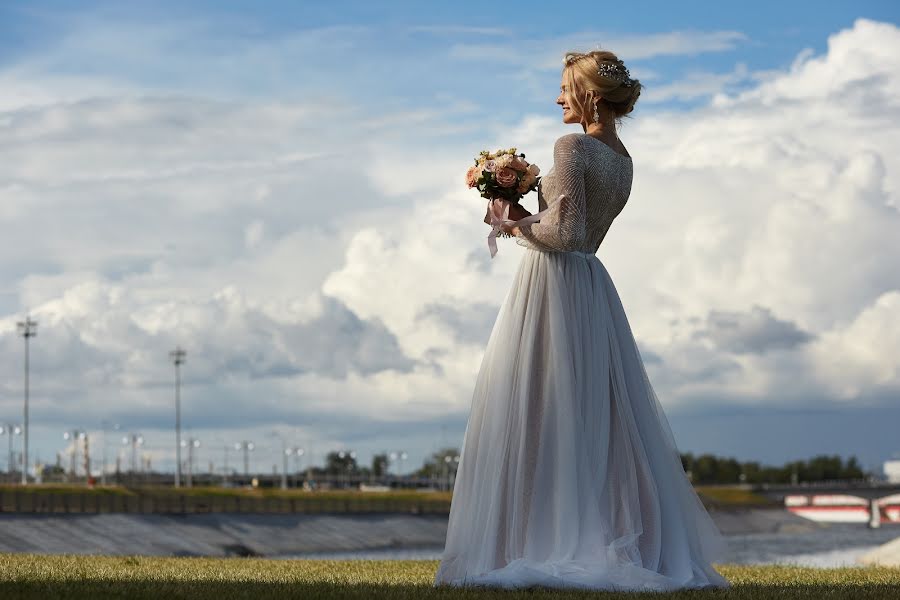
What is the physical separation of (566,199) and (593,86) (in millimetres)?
904

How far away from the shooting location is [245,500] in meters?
83.7

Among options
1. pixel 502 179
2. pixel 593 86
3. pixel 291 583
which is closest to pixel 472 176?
→ pixel 502 179

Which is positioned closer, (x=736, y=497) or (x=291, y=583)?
(x=291, y=583)

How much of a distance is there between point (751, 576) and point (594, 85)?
4.66 metres

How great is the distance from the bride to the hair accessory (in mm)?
10

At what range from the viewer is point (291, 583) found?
8.56m

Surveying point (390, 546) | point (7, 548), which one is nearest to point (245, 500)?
point (390, 546)

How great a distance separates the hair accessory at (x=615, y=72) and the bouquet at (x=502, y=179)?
0.84m

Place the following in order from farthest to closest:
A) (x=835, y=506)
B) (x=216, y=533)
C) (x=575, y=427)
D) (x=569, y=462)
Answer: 1. (x=835, y=506)
2. (x=216, y=533)
3. (x=575, y=427)
4. (x=569, y=462)

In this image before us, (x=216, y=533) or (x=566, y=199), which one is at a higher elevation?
(x=566, y=199)

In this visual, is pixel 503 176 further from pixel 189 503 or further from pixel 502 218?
pixel 189 503

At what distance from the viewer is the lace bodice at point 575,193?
9172mm

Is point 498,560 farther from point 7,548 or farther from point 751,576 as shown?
point 7,548

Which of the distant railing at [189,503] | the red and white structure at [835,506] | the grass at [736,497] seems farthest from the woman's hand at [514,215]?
the red and white structure at [835,506]
